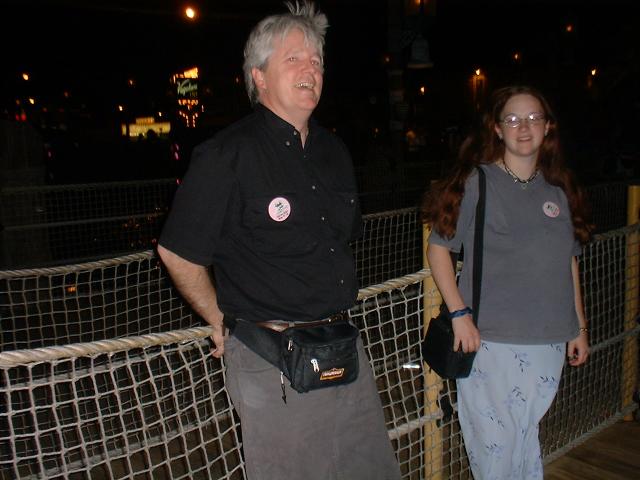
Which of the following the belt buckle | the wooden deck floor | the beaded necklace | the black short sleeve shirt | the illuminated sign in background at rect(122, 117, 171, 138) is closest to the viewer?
the black short sleeve shirt

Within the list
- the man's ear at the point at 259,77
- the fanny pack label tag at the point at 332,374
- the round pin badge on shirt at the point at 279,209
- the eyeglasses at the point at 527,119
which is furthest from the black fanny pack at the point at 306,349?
the eyeglasses at the point at 527,119

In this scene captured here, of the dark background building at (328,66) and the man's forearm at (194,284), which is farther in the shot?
the dark background building at (328,66)

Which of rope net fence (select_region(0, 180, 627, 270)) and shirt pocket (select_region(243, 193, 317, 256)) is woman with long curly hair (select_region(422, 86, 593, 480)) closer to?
shirt pocket (select_region(243, 193, 317, 256))

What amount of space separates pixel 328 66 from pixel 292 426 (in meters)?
18.0

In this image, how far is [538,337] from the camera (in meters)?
2.38

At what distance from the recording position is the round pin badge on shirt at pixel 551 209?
7.93 ft

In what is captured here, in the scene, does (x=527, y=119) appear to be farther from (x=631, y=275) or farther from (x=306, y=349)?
(x=631, y=275)

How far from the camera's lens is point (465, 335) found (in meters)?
2.34

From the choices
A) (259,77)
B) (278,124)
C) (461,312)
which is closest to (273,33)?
(259,77)

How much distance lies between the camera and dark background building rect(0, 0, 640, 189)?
12.4 m

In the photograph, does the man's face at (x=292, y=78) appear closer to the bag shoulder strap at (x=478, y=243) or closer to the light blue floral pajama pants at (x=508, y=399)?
the bag shoulder strap at (x=478, y=243)

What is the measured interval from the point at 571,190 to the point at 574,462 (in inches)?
70.1

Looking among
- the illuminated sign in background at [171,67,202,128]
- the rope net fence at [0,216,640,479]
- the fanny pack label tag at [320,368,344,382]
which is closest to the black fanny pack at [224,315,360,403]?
the fanny pack label tag at [320,368,344,382]

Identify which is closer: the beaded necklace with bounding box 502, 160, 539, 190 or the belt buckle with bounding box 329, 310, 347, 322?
the belt buckle with bounding box 329, 310, 347, 322
